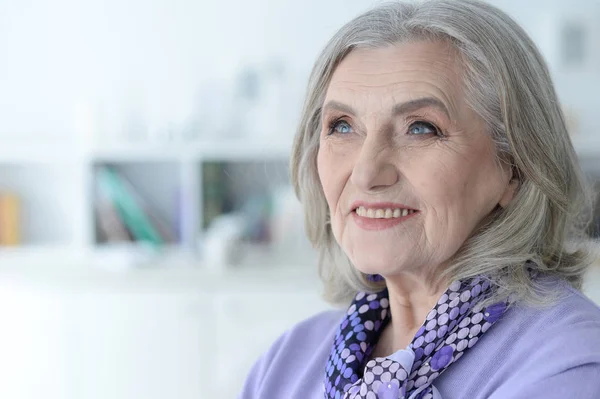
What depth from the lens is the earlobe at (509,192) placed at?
123 centimetres

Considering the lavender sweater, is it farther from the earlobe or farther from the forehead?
the forehead

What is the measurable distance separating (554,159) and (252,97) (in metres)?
2.48

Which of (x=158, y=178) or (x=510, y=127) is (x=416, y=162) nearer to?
(x=510, y=127)

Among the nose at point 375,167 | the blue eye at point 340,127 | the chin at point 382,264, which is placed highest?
the blue eye at point 340,127

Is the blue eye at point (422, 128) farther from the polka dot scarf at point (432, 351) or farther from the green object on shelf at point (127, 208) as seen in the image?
the green object on shelf at point (127, 208)

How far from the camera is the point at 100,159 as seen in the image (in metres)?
3.51

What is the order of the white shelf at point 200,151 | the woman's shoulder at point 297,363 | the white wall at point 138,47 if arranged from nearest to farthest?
the woman's shoulder at point 297,363 < the white shelf at point 200,151 < the white wall at point 138,47

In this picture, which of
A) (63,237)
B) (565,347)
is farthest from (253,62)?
(565,347)

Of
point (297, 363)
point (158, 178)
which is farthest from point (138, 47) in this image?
point (297, 363)

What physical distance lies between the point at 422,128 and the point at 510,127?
0.13 m

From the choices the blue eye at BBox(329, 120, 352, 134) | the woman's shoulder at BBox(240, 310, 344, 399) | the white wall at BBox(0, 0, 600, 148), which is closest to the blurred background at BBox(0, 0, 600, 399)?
the white wall at BBox(0, 0, 600, 148)

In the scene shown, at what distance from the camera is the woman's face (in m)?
1.17

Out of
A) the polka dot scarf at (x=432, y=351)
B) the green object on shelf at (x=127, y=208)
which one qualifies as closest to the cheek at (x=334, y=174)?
the polka dot scarf at (x=432, y=351)

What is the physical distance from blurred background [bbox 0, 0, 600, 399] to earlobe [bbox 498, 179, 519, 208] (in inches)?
76.3
